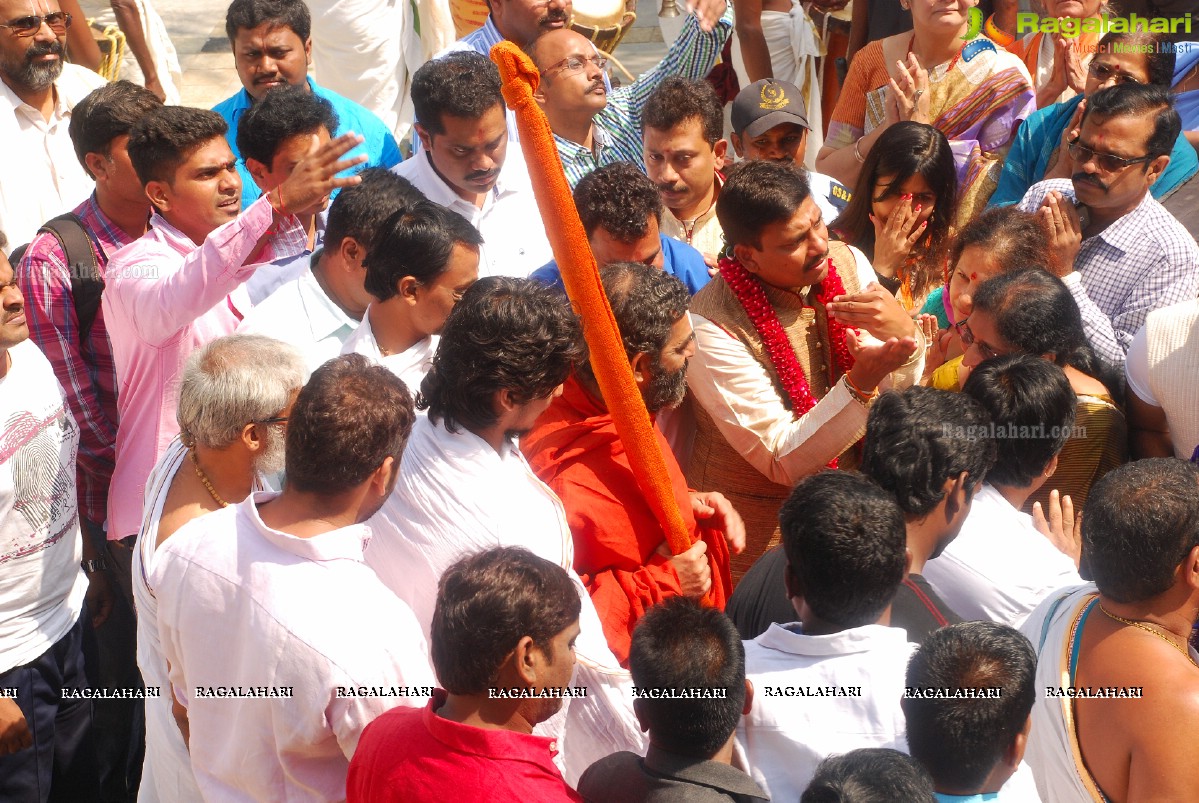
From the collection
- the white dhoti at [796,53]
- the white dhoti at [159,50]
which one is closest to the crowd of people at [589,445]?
the white dhoti at [159,50]

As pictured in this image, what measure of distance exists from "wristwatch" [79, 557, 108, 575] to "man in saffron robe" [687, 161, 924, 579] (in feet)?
5.76

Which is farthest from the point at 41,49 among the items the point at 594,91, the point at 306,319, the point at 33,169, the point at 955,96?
the point at 955,96

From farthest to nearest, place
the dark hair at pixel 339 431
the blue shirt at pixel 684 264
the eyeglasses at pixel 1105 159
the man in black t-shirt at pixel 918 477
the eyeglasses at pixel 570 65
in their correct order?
the eyeglasses at pixel 570 65 < the eyeglasses at pixel 1105 159 < the blue shirt at pixel 684 264 < the man in black t-shirt at pixel 918 477 < the dark hair at pixel 339 431

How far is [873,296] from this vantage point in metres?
2.89

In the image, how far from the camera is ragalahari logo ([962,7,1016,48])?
5605 millimetres

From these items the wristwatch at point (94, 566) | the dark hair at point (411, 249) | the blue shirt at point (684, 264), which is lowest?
the wristwatch at point (94, 566)

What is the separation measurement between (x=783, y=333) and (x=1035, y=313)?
0.67m

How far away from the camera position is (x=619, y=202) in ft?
10.6

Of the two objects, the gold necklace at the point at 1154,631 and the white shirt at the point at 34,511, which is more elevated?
the gold necklace at the point at 1154,631

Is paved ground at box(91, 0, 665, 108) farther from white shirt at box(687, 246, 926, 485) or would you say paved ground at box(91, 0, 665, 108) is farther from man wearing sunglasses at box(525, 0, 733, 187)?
white shirt at box(687, 246, 926, 485)

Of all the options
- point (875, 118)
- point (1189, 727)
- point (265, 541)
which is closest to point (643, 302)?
point (265, 541)

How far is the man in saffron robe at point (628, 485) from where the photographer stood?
2434 mm

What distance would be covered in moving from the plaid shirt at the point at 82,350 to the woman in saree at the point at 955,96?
9.30 ft

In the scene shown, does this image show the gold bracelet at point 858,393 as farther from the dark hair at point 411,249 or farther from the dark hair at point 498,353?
the dark hair at point 411,249
